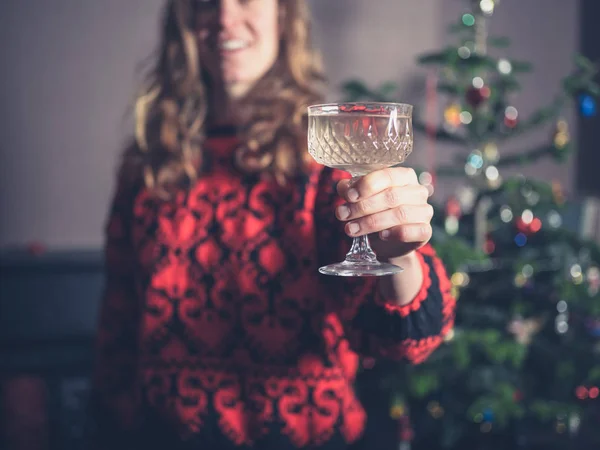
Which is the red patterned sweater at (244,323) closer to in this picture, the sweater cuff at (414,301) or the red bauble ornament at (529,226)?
the sweater cuff at (414,301)

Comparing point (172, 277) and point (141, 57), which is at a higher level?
point (141, 57)

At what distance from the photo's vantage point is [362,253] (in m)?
0.98

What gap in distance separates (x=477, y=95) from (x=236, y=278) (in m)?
1.24

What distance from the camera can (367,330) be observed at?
47.1 inches

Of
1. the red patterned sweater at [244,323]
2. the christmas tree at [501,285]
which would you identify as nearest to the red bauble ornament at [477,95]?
the christmas tree at [501,285]

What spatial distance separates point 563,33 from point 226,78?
11.0ft

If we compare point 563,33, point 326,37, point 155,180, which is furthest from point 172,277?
point 563,33

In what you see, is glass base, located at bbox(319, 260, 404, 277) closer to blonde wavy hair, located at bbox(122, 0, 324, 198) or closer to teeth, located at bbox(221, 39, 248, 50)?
blonde wavy hair, located at bbox(122, 0, 324, 198)

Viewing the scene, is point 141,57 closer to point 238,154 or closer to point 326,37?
point 326,37

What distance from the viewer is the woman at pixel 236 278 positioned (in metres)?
1.36

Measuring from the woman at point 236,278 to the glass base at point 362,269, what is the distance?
24 centimetres

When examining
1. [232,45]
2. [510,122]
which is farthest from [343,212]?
[510,122]

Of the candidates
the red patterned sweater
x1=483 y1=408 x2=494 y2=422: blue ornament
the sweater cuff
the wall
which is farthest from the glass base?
the wall

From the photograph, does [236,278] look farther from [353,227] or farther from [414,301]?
[353,227]
